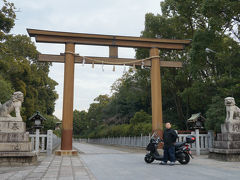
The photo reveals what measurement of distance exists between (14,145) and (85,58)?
6.44 meters

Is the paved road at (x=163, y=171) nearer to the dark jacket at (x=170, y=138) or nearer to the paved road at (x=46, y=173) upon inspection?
the paved road at (x=46, y=173)

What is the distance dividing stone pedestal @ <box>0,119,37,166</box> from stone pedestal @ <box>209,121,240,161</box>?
6.74 meters

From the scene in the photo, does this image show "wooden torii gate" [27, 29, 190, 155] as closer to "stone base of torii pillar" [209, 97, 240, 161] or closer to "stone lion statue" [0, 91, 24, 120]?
"stone lion statue" [0, 91, 24, 120]

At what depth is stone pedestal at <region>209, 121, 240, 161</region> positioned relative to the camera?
9.01 metres

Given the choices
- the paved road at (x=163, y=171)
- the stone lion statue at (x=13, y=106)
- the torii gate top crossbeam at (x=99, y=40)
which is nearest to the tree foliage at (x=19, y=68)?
the torii gate top crossbeam at (x=99, y=40)

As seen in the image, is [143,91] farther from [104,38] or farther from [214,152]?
[214,152]

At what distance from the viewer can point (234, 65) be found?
15391 millimetres

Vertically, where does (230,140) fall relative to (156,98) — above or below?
below

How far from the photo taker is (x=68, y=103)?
12.3 m


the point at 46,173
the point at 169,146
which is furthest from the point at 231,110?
the point at 46,173

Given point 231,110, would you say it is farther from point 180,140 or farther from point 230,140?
point 180,140

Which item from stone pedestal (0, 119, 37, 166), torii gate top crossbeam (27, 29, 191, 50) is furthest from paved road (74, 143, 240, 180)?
torii gate top crossbeam (27, 29, 191, 50)

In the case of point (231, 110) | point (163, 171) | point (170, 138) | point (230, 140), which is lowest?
point (163, 171)

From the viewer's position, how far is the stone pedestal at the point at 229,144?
9008 mm
